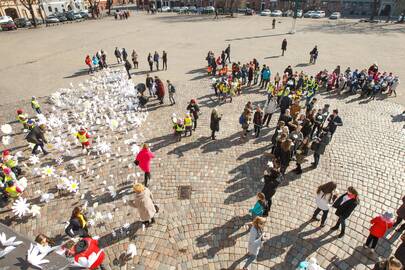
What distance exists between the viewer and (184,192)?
29.6ft

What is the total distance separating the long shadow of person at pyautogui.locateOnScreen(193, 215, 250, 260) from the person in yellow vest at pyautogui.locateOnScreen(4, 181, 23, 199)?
6382 mm

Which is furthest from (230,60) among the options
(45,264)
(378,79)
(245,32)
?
(45,264)

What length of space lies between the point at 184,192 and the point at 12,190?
580 centimetres

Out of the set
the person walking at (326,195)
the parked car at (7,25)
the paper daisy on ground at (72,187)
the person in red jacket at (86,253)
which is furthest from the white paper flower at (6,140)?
the parked car at (7,25)

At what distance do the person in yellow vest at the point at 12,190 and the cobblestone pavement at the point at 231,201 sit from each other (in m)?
0.59

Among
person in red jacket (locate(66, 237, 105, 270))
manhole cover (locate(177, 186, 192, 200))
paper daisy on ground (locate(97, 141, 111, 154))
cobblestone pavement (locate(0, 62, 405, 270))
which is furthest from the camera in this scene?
paper daisy on ground (locate(97, 141, 111, 154))

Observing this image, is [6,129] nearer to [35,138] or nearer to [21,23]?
[35,138]

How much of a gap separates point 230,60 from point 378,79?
491 inches

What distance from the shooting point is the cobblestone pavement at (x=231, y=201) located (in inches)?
273

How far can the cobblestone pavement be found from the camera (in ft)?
22.8

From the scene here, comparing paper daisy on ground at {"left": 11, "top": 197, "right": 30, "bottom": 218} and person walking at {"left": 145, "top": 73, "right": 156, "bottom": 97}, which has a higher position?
person walking at {"left": 145, "top": 73, "right": 156, "bottom": 97}

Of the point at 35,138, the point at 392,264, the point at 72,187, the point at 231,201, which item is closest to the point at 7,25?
the point at 35,138

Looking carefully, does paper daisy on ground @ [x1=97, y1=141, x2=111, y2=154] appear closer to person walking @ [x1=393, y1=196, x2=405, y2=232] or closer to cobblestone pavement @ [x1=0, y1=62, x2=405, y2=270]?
cobblestone pavement @ [x1=0, y1=62, x2=405, y2=270]

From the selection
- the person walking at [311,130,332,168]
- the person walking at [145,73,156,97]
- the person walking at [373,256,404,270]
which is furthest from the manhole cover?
the person walking at [145,73,156,97]
